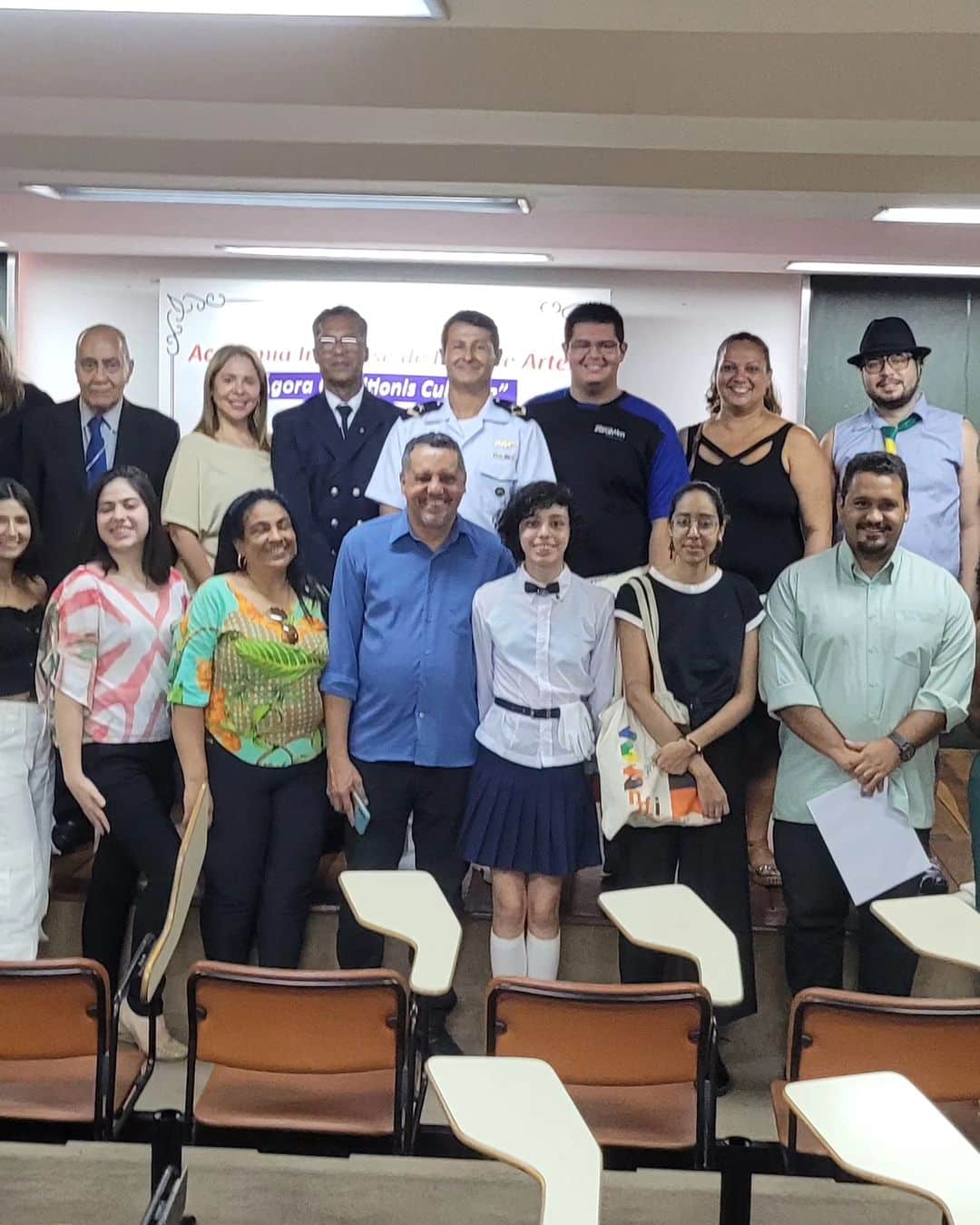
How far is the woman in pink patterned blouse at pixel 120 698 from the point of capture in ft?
11.1

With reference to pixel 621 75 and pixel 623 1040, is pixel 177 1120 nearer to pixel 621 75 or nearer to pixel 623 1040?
pixel 623 1040

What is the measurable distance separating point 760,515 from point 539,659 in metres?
0.87

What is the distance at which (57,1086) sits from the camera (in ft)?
8.80

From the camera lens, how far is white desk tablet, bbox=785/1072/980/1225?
1808 millimetres

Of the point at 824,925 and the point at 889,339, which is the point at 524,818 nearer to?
the point at 824,925

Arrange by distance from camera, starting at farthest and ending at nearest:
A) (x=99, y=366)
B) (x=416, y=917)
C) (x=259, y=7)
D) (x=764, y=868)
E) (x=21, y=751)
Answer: (x=99, y=366), (x=764, y=868), (x=21, y=751), (x=416, y=917), (x=259, y=7)

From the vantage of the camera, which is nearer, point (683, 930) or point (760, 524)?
point (683, 930)

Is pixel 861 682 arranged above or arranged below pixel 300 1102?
above

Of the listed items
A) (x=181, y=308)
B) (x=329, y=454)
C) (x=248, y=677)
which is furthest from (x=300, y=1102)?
(x=181, y=308)

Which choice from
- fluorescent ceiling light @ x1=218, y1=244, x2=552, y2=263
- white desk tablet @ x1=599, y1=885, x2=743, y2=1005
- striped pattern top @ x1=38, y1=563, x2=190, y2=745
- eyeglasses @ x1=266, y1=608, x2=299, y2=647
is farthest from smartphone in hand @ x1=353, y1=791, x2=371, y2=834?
fluorescent ceiling light @ x1=218, y1=244, x2=552, y2=263

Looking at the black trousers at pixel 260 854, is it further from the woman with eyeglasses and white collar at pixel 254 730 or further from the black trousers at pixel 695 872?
the black trousers at pixel 695 872

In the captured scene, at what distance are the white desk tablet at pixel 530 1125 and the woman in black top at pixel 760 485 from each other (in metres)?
1.83

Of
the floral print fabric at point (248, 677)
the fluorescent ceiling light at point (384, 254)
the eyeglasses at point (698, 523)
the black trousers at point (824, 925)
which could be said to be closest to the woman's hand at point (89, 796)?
the floral print fabric at point (248, 677)

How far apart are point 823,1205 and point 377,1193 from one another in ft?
3.29
